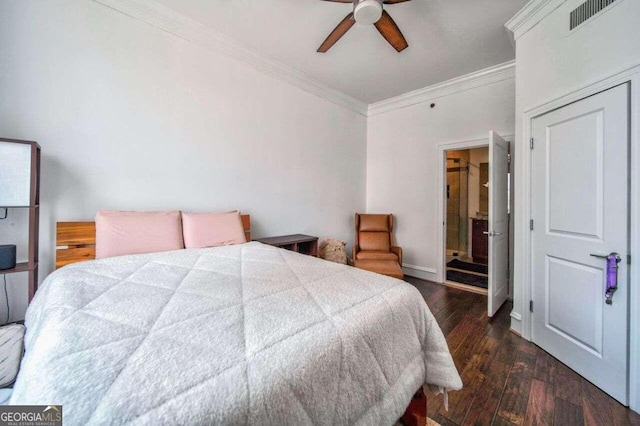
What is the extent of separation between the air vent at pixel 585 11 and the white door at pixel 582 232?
2.02 ft

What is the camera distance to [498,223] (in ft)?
9.32

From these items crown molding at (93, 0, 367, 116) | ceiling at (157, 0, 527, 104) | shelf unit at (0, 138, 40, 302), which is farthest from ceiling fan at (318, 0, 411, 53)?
shelf unit at (0, 138, 40, 302)

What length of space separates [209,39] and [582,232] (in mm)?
3790

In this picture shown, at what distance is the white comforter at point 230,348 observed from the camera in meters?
0.56

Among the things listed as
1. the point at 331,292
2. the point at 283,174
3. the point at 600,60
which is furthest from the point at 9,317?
the point at 600,60

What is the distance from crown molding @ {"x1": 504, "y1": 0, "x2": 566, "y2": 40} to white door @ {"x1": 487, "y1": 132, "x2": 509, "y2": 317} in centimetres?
97

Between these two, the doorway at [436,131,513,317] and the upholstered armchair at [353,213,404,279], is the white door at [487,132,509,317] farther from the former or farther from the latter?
the upholstered armchair at [353,213,404,279]

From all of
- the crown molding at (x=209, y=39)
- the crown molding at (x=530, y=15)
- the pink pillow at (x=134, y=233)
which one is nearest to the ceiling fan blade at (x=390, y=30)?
the crown molding at (x=530, y=15)

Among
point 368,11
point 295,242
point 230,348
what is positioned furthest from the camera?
point 295,242

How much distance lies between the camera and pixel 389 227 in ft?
13.5

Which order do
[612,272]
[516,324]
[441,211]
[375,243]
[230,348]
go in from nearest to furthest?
[230,348] → [612,272] → [516,324] → [441,211] → [375,243]

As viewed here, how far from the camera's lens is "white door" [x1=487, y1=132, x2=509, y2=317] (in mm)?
2662

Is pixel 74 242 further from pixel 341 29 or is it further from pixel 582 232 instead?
pixel 582 232

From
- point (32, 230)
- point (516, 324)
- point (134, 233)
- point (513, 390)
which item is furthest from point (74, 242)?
point (516, 324)
